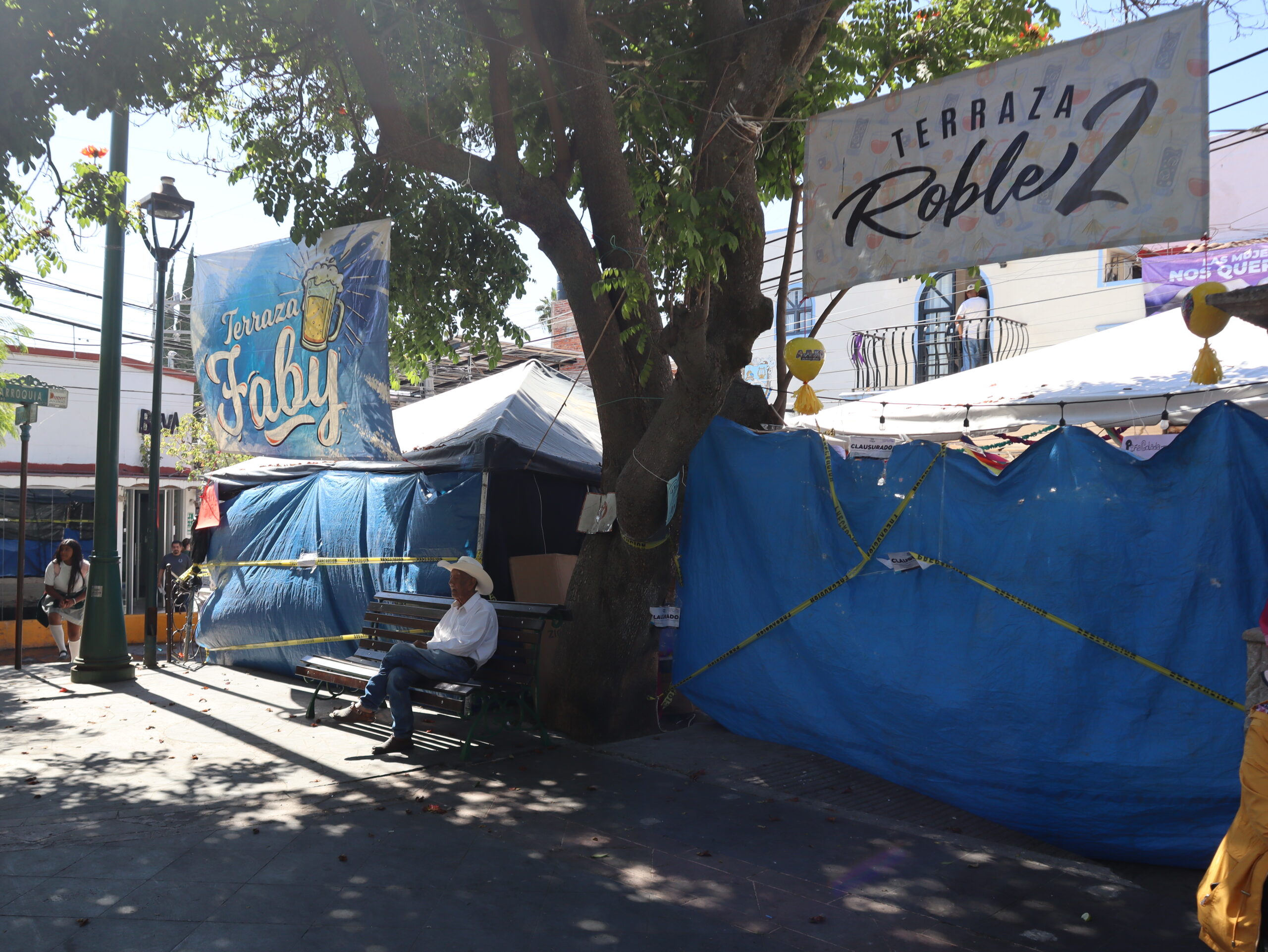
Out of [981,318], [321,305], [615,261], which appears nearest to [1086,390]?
[615,261]

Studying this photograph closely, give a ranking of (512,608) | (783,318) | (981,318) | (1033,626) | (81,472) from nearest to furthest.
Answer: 1. (1033,626)
2. (512,608)
3. (783,318)
4. (981,318)
5. (81,472)

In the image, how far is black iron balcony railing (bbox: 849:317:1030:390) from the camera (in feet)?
59.0

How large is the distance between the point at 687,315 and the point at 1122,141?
8.98 ft

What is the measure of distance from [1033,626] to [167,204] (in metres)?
10.1

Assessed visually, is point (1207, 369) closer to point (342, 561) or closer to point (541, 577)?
point (541, 577)

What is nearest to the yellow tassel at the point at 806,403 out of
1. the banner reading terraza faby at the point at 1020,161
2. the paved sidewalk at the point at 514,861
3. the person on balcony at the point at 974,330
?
the banner reading terraza faby at the point at 1020,161

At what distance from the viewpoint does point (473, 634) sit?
7719mm

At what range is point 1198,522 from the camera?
5098 mm

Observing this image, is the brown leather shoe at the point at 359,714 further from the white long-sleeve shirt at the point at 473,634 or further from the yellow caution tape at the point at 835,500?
the yellow caution tape at the point at 835,500

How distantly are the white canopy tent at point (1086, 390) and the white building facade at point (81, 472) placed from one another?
18750 mm

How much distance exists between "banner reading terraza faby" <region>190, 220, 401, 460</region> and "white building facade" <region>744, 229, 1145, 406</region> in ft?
28.3

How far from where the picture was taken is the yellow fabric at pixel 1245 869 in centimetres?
337

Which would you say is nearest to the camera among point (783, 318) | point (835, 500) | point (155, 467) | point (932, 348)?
point (835, 500)

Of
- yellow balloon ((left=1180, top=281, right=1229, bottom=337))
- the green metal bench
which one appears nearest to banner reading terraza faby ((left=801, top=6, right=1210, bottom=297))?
yellow balloon ((left=1180, top=281, right=1229, bottom=337))
